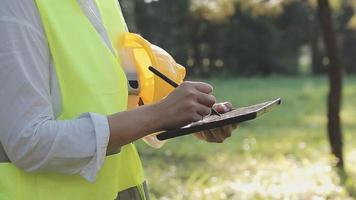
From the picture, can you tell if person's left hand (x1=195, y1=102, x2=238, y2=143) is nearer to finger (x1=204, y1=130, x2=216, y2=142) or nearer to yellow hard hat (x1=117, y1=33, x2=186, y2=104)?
finger (x1=204, y1=130, x2=216, y2=142)

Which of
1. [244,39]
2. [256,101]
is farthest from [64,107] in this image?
[244,39]

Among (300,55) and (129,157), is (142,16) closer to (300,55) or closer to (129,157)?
(300,55)

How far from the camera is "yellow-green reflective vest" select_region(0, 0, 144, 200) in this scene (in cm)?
121

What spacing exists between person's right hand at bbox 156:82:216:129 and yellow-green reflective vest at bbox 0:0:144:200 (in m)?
0.11

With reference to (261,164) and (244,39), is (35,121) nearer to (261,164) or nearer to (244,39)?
(261,164)

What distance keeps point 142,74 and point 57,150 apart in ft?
1.14

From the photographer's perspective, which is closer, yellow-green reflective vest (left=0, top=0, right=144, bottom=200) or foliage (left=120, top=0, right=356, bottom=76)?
yellow-green reflective vest (left=0, top=0, right=144, bottom=200)

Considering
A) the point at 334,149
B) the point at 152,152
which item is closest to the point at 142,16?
the point at 152,152

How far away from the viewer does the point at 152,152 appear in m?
7.80

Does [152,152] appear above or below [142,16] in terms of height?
above

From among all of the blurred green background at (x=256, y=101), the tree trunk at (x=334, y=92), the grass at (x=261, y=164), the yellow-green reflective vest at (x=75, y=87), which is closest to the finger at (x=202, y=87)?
the yellow-green reflective vest at (x=75, y=87)

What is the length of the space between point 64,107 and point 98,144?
0.34 ft

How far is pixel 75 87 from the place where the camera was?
122 cm

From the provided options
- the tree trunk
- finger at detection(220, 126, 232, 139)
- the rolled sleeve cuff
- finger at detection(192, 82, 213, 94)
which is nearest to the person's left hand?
finger at detection(220, 126, 232, 139)
